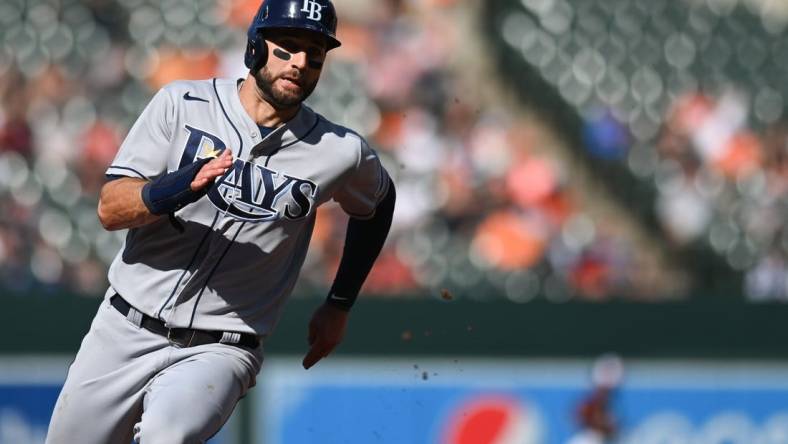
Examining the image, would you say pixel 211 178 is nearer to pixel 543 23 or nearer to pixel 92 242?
pixel 92 242

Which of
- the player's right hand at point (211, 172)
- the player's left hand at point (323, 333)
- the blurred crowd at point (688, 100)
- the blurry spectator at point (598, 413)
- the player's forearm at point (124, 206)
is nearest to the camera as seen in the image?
the player's right hand at point (211, 172)

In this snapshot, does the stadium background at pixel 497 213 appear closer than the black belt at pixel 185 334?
No

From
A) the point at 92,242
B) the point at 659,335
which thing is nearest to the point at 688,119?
the point at 659,335

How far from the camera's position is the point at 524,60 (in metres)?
8.37

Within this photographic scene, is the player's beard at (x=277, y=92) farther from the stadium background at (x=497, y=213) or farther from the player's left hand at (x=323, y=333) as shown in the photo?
the stadium background at (x=497, y=213)

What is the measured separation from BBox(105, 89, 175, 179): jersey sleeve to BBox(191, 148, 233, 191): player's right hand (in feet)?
1.32

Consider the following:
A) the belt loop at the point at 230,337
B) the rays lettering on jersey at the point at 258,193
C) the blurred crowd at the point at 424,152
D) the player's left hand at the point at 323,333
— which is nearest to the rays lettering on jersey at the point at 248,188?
the rays lettering on jersey at the point at 258,193

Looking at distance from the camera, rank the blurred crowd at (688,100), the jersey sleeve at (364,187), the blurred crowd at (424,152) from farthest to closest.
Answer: the blurred crowd at (688,100) < the blurred crowd at (424,152) < the jersey sleeve at (364,187)

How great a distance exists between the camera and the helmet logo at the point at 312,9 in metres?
3.77

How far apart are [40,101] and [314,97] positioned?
67.3 inches

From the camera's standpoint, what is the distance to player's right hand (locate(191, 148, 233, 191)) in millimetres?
3367

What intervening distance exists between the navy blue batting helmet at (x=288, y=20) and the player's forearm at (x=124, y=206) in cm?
54

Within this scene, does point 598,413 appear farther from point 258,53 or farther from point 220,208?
point 258,53

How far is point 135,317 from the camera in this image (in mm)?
3861
